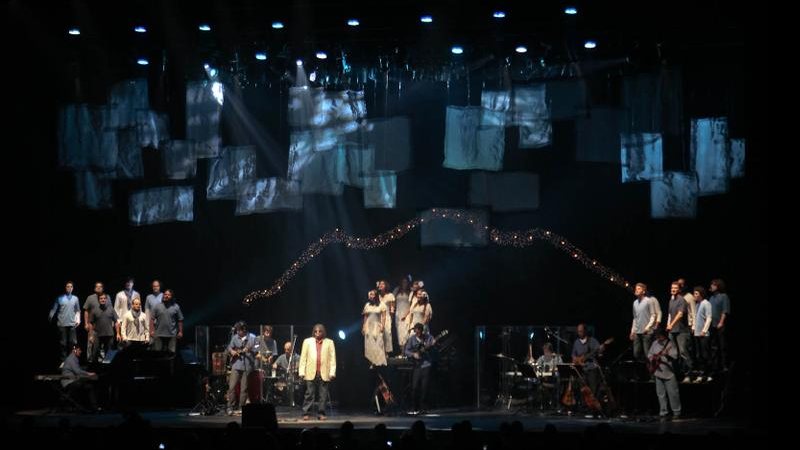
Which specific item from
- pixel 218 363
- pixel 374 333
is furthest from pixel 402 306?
pixel 218 363

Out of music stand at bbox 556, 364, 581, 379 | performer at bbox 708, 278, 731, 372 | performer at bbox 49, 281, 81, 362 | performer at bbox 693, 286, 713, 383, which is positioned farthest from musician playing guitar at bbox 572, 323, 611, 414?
performer at bbox 49, 281, 81, 362

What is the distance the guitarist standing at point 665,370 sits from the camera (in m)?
17.2

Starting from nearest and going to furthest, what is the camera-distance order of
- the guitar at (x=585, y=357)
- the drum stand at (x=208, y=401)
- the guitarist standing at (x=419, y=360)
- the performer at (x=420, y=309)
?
the guitar at (x=585, y=357), the drum stand at (x=208, y=401), the guitarist standing at (x=419, y=360), the performer at (x=420, y=309)

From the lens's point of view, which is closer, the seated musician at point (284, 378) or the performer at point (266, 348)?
the performer at point (266, 348)

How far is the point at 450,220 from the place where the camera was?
Result: 21141mm

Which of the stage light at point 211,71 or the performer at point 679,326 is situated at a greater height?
the stage light at point 211,71

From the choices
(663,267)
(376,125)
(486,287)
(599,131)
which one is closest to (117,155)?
Result: (376,125)

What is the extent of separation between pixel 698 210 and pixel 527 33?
4.49 meters

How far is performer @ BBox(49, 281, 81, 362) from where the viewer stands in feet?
66.9

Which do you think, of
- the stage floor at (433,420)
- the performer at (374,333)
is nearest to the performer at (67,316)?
→ the stage floor at (433,420)

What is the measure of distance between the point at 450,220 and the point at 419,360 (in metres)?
3.73

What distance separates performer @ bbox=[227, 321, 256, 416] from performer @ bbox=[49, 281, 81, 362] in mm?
4101

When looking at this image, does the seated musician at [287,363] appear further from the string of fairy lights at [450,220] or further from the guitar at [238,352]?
the string of fairy lights at [450,220]

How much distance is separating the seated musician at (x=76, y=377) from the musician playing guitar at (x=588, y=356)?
25.9ft
